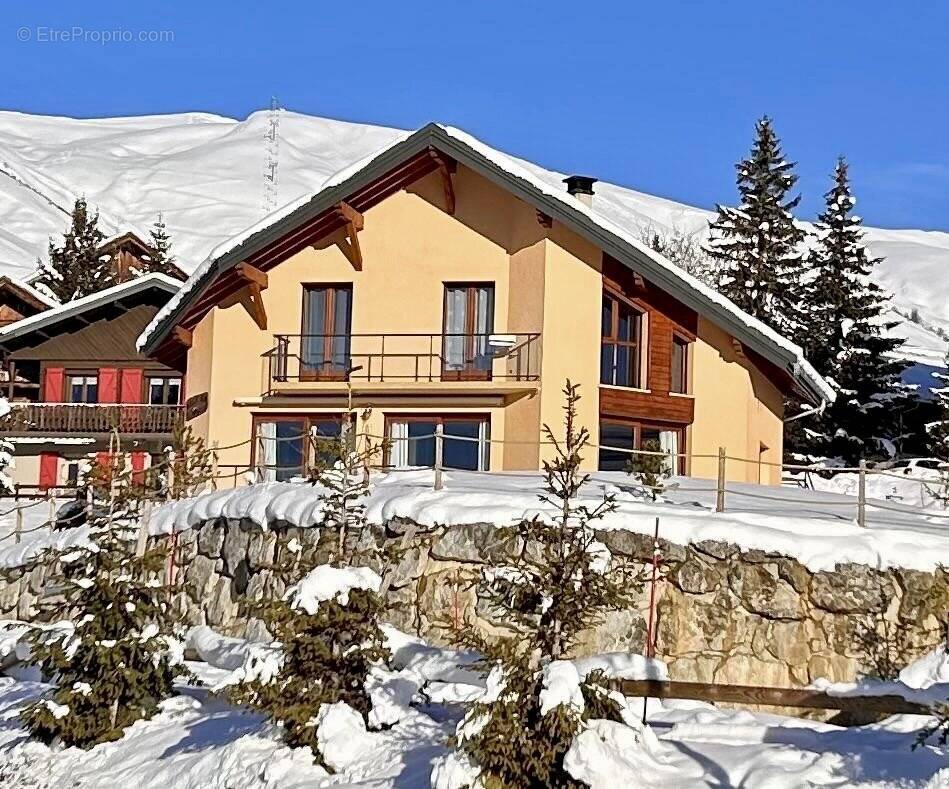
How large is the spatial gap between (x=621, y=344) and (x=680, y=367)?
5.05ft

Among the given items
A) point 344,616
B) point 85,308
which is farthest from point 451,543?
point 85,308

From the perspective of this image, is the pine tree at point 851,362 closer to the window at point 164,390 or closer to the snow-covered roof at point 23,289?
the window at point 164,390

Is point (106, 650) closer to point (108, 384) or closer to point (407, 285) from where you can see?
point (407, 285)

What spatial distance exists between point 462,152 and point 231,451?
7437mm

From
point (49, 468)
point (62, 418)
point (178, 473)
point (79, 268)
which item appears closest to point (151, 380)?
point (62, 418)

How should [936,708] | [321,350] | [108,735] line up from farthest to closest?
[321,350], [108,735], [936,708]

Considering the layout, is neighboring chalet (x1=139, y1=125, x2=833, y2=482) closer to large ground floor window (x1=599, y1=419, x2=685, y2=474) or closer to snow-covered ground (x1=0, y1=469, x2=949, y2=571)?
large ground floor window (x1=599, y1=419, x2=685, y2=474)

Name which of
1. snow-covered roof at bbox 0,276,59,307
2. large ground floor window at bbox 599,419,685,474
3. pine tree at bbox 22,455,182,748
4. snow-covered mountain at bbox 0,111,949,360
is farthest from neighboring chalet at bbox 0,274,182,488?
snow-covered mountain at bbox 0,111,949,360

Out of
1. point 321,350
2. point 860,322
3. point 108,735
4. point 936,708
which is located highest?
point 860,322

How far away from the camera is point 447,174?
24.7 meters

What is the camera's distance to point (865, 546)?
1397 centimetres

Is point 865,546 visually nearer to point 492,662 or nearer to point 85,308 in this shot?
point 492,662

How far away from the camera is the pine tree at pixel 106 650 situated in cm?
1280

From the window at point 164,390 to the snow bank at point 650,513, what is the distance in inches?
789
